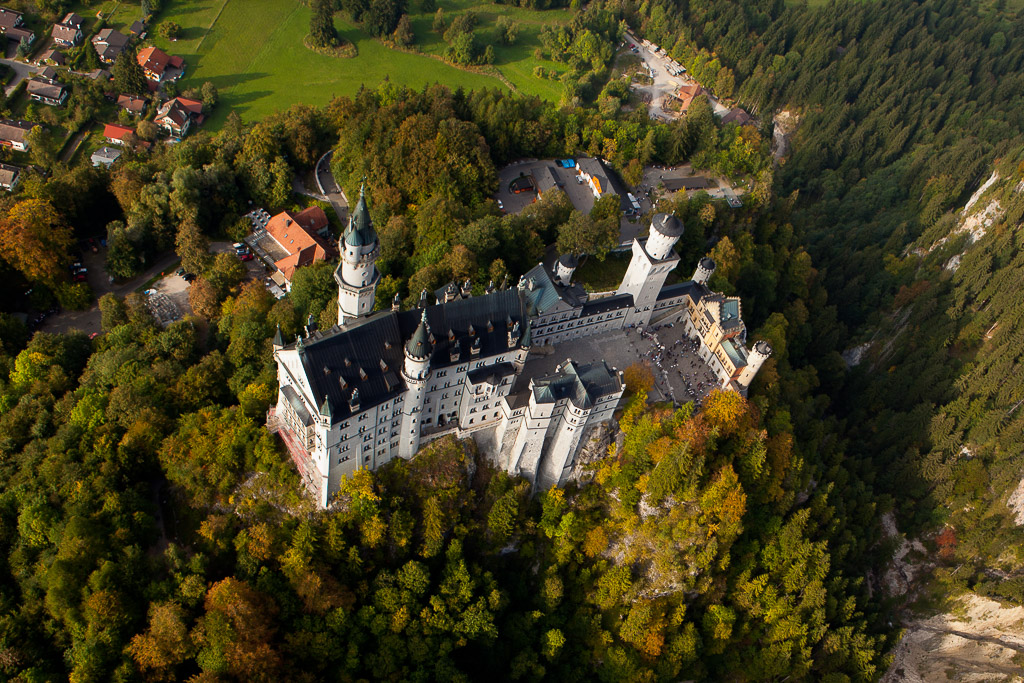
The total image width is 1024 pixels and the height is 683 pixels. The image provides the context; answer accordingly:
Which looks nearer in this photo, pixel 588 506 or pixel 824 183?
pixel 588 506

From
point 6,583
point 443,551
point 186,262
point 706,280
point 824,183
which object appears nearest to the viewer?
point 6,583

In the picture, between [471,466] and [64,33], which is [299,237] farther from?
[64,33]

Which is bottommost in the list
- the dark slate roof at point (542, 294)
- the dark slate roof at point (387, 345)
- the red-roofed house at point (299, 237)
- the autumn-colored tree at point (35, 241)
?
the autumn-colored tree at point (35, 241)

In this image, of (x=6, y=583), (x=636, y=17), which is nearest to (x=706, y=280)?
(x=6, y=583)

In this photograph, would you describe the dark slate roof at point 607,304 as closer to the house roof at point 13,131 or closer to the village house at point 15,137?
the village house at point 15,137

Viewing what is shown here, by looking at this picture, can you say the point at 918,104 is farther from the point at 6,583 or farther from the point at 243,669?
the point at 6,583

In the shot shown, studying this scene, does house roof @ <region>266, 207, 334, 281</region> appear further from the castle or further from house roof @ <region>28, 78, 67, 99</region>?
house roof @ <region>28, 78, 67, 99</region>

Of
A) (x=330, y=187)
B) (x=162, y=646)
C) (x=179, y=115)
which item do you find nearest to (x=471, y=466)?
(x=162, y=646)

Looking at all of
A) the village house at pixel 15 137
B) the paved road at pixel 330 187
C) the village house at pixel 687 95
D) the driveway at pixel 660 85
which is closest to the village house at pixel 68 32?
the village house at pixel 15 137
